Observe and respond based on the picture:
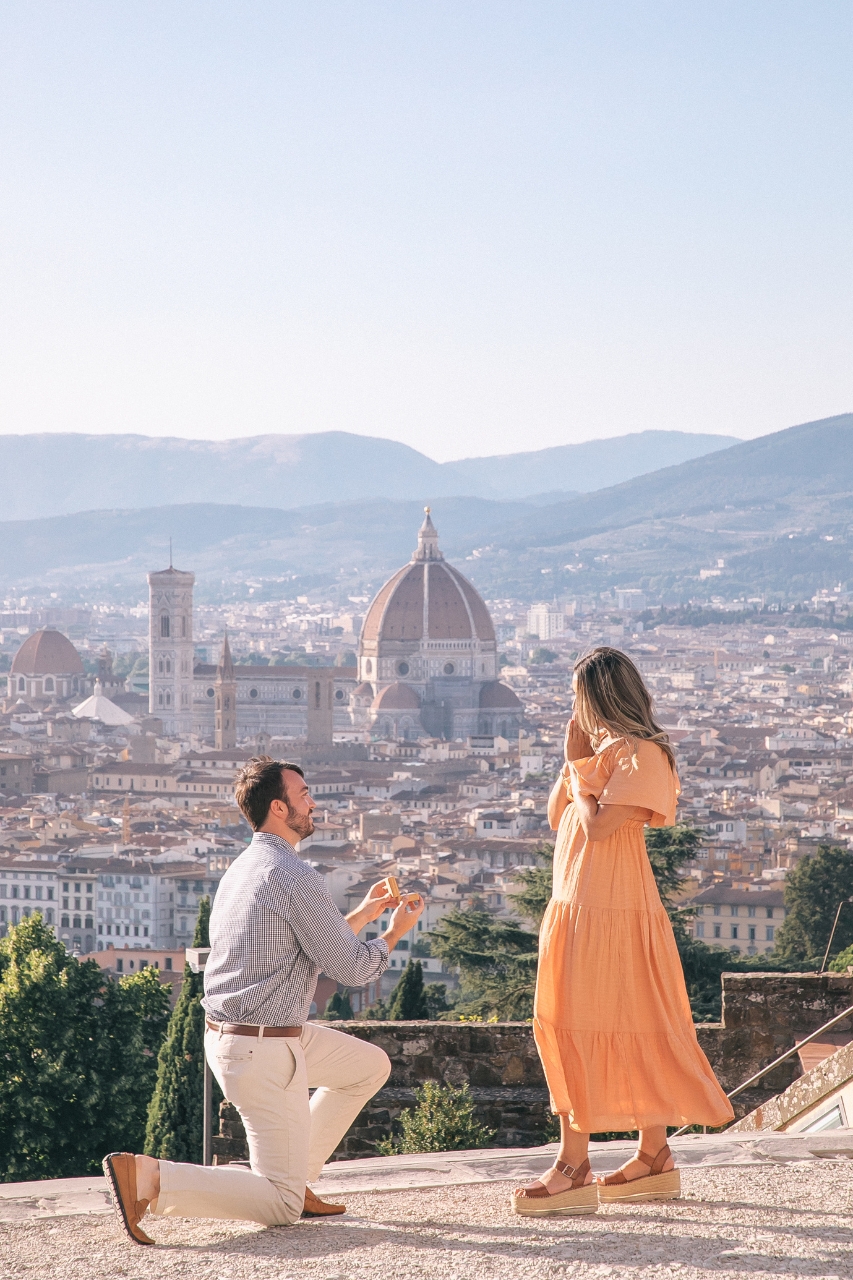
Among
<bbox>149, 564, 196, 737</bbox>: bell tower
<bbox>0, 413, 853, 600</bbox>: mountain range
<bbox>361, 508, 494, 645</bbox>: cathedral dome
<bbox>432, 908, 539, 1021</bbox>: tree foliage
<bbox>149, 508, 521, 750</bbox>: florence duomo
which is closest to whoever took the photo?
<bbox>432, 908, 539, 1021</bbox>: tree foliage

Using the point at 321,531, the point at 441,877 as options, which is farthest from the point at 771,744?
the point at 321,531

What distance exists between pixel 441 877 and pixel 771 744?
91.5 ft

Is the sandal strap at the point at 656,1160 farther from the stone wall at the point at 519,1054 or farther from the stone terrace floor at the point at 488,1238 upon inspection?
the stone wall at the point at 519,1054

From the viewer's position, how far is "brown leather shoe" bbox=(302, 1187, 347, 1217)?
2.64 metres

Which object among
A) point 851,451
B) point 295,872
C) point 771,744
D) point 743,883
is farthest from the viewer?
point 851,451

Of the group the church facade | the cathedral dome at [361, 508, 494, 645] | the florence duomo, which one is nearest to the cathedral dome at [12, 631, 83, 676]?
the florence duomo

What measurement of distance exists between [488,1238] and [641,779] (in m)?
0.67

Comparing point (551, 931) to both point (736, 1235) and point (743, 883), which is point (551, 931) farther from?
point (743, 883)

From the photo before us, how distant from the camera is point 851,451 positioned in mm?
165375

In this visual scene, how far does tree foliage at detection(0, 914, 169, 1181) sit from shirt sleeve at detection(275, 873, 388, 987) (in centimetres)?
534

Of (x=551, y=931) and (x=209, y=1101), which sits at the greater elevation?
(x=551, y=931)

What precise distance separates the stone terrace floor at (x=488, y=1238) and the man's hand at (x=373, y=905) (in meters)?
0.42

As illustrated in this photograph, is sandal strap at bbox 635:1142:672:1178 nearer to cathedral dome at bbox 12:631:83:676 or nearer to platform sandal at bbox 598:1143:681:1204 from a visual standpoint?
platform sandal at bbox 598:1143:681:1204

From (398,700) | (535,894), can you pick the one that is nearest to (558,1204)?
(535,894)
